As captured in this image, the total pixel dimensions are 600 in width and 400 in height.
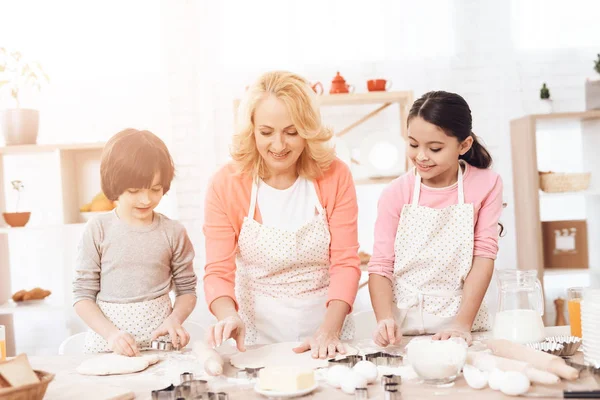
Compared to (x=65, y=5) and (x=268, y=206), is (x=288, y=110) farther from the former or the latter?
(x=65, y=5)

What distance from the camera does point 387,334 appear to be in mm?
1577

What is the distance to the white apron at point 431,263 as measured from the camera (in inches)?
71.7

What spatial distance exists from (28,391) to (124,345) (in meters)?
0.49

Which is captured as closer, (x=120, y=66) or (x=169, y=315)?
(x=169, y=315)

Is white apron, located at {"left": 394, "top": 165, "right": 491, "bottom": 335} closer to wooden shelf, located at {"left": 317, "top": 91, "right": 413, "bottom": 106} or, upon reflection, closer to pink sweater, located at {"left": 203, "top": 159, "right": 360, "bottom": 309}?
pink sweater, located at {"left": 203, "top": 159, "right": 360, "bottom": 309}

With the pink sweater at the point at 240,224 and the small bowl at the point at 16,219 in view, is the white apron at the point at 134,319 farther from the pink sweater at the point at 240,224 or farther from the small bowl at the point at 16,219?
the small bowl at the point at 16,219

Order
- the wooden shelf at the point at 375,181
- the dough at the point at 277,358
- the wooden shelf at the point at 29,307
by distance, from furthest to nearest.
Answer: the wooden shelf at the point at 375,181, the wooden shelf at the point at 29,307, the dough at the point at 277,358

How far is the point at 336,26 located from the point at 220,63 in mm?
743

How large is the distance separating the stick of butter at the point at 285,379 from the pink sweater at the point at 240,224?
0.55 meters

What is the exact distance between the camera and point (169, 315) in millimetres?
1859

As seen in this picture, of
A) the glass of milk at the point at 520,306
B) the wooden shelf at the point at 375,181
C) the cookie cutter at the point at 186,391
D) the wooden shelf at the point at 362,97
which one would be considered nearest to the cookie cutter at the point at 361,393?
the cookie cutter at the point at 186,391

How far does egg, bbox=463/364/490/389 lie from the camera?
4.08ft

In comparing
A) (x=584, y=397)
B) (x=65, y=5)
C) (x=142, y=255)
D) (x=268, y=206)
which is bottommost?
(x=584, y=397)

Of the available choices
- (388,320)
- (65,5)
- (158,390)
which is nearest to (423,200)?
(388,320)
